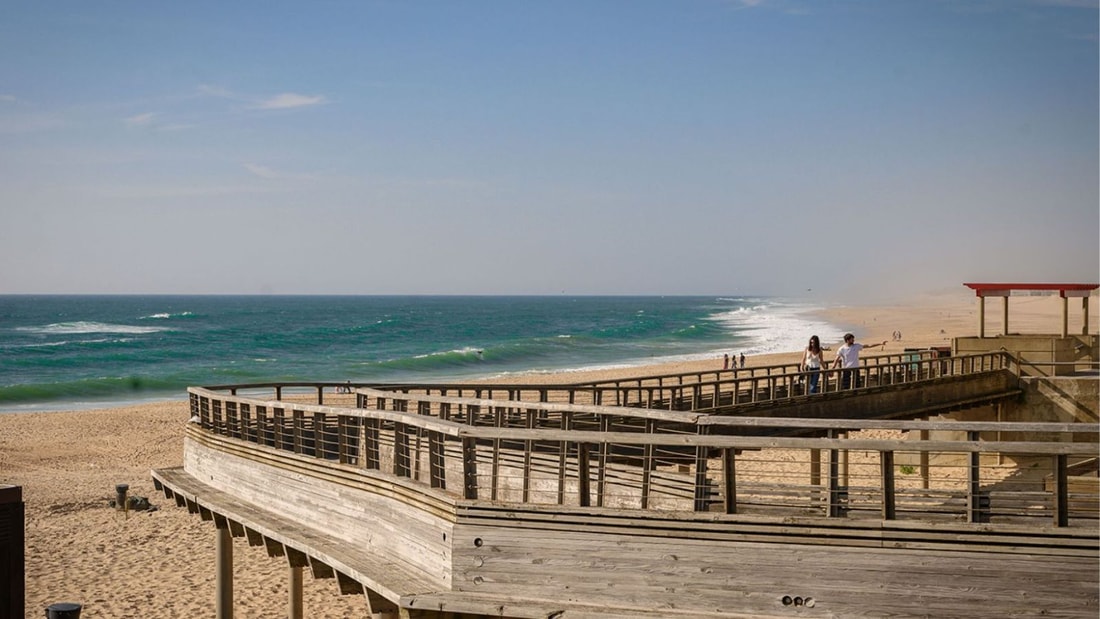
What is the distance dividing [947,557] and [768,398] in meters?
14.6

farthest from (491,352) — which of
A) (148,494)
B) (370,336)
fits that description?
(148,494)

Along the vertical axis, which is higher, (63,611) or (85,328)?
(63,611)

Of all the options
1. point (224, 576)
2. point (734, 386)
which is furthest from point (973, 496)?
point (734, 386)

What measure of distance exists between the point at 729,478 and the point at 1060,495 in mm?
2369

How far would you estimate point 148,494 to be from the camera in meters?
29.3

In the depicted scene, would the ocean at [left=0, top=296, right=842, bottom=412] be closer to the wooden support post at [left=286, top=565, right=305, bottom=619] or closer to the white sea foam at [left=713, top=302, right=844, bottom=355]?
the white sea foam at [left=713, top=302, right=844, bottom=355]

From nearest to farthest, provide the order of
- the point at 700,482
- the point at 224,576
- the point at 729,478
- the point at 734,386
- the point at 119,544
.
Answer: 1. the point at 729,478
2. the point at 700,482
3. the point at 224,576
4. the point at 734,386
5. the point at 119,544

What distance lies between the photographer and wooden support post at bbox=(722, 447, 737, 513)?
848 centimetres

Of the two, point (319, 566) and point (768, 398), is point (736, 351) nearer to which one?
point (768, 398)

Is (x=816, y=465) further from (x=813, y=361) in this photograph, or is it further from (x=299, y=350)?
(x=299, y=350)

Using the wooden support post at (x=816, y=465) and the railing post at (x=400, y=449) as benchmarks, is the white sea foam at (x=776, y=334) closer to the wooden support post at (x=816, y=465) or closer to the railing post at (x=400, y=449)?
the wooden support post at (x=816, y=465)

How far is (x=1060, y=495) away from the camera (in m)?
7.79

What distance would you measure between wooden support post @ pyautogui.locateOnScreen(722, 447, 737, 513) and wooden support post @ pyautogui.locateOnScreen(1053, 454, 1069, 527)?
2.30 metres

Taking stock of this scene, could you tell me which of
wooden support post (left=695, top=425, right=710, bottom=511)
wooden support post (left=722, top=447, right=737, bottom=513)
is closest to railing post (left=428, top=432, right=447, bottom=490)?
wooden support post (left=695, top=425, right=710, bottom=511)
